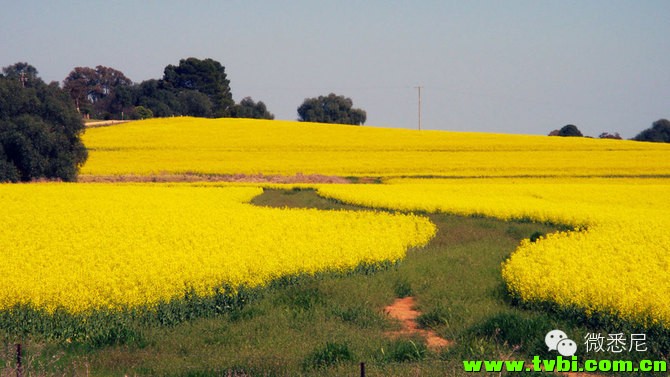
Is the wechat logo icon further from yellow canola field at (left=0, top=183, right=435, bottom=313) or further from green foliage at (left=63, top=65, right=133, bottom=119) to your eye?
green foliage at (left=63, top=65, right=133, bottom=119)

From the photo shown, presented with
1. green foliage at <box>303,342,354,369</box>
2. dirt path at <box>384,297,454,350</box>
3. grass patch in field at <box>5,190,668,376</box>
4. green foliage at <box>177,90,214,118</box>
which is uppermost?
green foliage at <box>177,90,214,118</box>

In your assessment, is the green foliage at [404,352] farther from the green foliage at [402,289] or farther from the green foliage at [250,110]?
the green foliage at [250,110]

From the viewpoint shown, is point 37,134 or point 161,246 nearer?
point 161,246

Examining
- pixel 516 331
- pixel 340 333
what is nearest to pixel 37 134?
pixel 340 333

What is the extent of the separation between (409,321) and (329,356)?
2.98 m

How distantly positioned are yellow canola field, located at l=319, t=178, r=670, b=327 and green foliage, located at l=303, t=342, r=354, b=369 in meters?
3.43

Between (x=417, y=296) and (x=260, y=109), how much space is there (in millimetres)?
108276

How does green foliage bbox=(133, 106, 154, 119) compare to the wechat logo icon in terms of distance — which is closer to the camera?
the wechat logo icon

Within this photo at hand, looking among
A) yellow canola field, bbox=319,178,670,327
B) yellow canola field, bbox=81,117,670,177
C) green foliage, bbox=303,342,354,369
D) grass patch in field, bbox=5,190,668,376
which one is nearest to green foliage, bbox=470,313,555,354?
grass patch in field, bbox=5,190,668,376

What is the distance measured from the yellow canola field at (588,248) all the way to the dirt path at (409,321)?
5.26 ft

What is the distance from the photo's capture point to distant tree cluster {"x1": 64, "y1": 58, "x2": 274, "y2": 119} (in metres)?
103

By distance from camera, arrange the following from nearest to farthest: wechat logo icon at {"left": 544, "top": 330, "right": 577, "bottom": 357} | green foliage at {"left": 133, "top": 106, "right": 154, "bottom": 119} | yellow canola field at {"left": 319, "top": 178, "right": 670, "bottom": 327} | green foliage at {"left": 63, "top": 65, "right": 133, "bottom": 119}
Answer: wechat logo icon at {"left": 544, "top": 330, "right": 577, "bottom": 357}, yellow canola field at {"left": 319, "top": 178, "right": 670, "bottom": 327}, green foliage at {"left": 133, "top": 106, "right": 154, "bottom": 119}, green foliage at {"left": 63, "top": 65, "right": 133, "bottom": 119}

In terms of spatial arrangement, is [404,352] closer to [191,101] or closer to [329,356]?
[329,356]

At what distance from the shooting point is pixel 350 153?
177 feet
